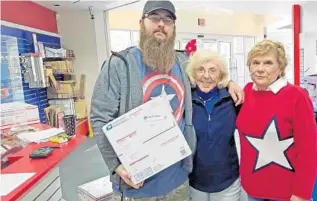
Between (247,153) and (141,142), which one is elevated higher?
(141,142)

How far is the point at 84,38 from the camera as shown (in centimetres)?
642

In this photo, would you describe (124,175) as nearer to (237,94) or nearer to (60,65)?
(237,94)

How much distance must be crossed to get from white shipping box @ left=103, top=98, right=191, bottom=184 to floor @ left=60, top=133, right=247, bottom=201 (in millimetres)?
2226

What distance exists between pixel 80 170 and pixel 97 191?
1.91 metres

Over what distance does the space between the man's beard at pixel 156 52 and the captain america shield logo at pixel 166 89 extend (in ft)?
0.16

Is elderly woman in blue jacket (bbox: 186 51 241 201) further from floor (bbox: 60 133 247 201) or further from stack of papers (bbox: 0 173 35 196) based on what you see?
floor (bbox: 60 133 247 201)

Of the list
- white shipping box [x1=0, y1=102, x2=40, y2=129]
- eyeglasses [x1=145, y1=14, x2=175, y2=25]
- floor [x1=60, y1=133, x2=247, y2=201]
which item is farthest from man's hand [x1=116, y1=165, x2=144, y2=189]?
floor [x1=60, y1=133, x2=247, y2=201]

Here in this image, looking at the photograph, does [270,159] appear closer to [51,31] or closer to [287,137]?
[287,137]

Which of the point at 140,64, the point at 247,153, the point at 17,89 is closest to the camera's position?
the point at 140,64

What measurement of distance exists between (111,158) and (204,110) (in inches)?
23.0

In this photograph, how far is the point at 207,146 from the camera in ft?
5.38

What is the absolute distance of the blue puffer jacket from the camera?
1631 millimetres

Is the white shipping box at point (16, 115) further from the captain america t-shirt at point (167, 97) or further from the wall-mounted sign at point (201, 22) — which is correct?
the wall-mounted sign at point (201, 22)

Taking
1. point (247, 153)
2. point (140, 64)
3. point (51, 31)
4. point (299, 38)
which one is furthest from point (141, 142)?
point (299, 38)
